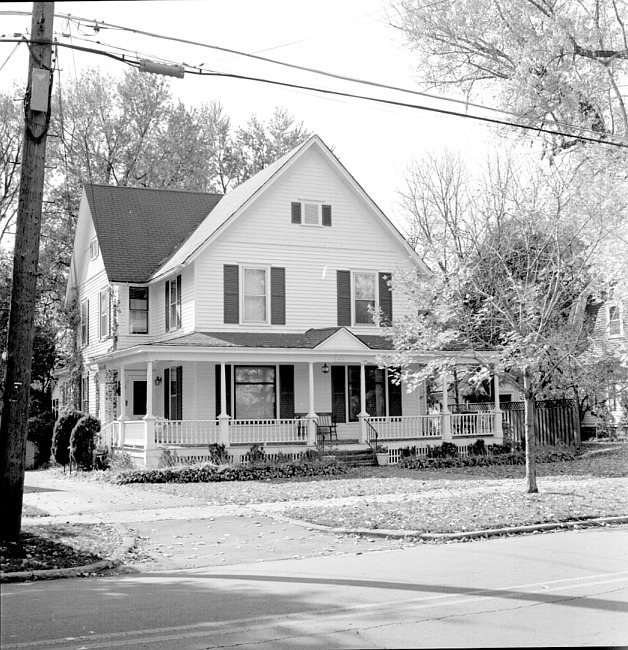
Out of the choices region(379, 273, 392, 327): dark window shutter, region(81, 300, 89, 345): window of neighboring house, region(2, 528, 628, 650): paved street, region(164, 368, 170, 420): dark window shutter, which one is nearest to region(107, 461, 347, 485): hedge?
region(164, 368, 170, 420): dark window shutter

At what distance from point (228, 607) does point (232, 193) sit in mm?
25220

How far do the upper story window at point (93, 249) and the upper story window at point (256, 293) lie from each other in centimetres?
735

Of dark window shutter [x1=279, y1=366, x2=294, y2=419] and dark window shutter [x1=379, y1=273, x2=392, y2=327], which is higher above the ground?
dark window shutter [x1=379, y1=273, x2=392, y2=327]

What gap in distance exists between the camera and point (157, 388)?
2866 centimetres

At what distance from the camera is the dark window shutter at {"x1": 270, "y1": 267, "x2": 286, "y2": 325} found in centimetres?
2655

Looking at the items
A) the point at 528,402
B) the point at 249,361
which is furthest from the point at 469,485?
the point at 249,361

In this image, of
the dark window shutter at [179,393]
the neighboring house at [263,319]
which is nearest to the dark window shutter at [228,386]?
the neighboring house at [263,319]

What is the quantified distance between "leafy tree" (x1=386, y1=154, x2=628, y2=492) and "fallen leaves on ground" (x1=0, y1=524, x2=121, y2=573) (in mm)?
7402

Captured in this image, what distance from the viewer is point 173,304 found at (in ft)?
90.3

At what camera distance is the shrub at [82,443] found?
25.3 metres

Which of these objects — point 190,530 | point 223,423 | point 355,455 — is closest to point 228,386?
→ point 223,423

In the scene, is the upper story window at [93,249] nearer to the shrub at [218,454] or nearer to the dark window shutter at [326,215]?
the dark window shutter at [326,215]

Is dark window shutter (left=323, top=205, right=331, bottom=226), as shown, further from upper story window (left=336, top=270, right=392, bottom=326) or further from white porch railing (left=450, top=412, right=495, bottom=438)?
white porch railing (left=450, top=412, right=495, bottom=438)

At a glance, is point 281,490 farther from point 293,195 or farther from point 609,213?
point 293,195
